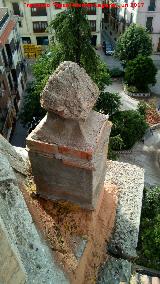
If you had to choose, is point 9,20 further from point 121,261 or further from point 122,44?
point 121,261

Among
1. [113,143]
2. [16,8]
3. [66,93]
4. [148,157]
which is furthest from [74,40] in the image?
[16,8]

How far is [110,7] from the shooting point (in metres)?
42.7

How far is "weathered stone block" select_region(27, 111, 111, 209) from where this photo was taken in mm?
6949

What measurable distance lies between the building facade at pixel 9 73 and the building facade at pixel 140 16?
14.3 metres

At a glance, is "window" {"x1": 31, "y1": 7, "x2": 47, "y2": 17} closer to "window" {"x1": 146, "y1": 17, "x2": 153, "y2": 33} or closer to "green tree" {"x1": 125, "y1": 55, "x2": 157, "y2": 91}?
"window" {"x1": 146, "y1": 17, "x2": 153, "y2": 33}

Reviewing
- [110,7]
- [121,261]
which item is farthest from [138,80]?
[121,261]

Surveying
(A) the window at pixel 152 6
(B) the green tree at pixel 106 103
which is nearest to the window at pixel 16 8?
(A) the window at pixel 152 6

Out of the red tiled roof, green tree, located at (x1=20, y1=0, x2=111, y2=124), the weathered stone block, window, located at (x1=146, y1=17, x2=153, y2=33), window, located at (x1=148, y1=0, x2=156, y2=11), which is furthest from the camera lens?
window, located at (x1=146, y1=17, x2=153, y2=33)

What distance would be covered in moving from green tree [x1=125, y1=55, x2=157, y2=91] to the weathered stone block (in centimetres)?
2168

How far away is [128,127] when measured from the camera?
2198 centimetres

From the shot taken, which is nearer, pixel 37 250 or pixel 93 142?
pixel 37 250

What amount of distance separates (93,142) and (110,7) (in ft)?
132

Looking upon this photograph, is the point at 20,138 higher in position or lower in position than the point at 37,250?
lower

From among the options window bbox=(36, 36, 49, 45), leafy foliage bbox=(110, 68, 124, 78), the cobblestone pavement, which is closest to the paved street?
leafy foliage bbox=(110, 68, 124, 78)
